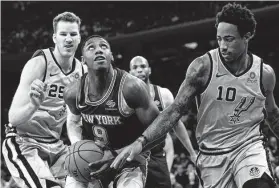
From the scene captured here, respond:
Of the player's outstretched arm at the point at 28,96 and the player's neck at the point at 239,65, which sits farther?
the player's outstretched arm at the point at 28,96

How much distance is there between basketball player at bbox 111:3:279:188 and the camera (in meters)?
3.79

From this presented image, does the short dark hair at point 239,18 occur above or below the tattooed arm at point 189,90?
above

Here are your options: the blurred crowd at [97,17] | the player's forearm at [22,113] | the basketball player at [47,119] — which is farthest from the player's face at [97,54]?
the blurred crowd at [97,17]

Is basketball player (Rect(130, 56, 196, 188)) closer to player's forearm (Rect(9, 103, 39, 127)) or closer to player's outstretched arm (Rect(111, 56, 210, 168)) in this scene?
player's forearm (Rect(9, 103, 39, 127))

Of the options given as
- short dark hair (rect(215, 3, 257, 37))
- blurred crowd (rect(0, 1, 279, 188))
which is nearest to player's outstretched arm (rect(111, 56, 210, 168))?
short dark hair (rect(215, 3, 257, 37))

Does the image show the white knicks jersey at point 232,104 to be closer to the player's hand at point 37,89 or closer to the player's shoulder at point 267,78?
the player's shoulder at point 267,78

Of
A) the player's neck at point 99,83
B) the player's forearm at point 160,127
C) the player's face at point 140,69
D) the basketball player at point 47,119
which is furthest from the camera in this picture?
the player's face at point 140,69

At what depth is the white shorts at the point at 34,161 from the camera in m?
4.56

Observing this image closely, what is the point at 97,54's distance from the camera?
387cm

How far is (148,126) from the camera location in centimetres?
379

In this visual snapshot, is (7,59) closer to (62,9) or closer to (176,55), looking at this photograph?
(62,9)

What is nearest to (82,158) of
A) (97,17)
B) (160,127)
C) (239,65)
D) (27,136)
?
(160,127)

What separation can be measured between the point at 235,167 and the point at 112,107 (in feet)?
3.27

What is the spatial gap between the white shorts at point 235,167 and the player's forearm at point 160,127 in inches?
17.8
